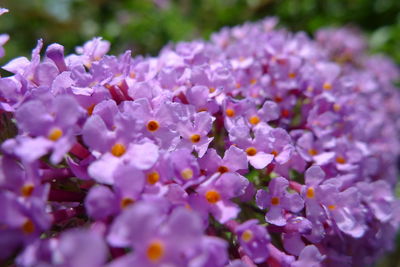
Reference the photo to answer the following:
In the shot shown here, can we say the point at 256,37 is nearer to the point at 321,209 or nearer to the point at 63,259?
the point at 321,209

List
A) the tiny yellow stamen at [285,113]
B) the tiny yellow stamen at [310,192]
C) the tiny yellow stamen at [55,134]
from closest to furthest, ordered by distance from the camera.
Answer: the tiny yellow stamen at [55,134] < the tiny yellow stamen at [310,192] < the tiny yellow stamen at [285,113]

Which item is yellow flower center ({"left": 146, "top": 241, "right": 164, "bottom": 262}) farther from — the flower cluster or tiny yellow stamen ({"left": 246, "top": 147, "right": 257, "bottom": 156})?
tiny yellow stamen ({"left": 246, "top": 147, "right": 257, "bottom": 156})

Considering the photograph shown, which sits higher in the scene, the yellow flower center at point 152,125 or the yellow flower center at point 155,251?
the yellow flower center at point 152,125

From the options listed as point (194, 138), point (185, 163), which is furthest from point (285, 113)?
point (185, 163)

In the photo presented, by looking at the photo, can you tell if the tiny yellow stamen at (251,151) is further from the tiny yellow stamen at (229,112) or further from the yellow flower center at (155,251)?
the yellow flower center at (155,251)

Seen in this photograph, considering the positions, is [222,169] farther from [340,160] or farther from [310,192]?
[340,160]

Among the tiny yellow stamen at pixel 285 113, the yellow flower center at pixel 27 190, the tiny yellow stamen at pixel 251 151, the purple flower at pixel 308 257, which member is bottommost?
the purple flower at pixel 308 257

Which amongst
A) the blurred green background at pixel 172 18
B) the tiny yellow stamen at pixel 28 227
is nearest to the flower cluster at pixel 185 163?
the tiny yellow stamen at pixel 28 227

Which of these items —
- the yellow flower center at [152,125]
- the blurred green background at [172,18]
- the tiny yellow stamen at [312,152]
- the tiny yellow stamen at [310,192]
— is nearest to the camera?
the yellow flower center at [152,125]
